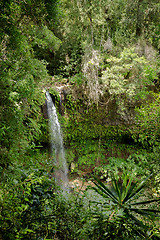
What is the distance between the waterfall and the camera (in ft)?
19.2

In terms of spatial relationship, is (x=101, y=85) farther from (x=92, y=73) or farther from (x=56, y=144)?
(x=56, y=144)

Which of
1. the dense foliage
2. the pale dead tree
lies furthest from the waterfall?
the pale dead tree

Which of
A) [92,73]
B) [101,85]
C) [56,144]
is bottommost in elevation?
[56,144]

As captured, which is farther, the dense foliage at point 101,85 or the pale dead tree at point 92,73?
the pale dead tree at point 92,73

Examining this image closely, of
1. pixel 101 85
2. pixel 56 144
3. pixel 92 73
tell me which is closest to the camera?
pixel 92 73

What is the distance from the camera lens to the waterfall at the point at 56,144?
587 centimetres

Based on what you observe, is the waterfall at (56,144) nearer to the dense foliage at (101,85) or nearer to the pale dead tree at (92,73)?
the dense foliage at (101,85)

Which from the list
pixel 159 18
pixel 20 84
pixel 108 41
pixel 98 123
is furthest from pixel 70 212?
pixel 159 18

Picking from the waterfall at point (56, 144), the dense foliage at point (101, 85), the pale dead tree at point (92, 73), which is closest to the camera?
the dense foliage at point (101, 85)

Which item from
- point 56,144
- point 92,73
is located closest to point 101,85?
point 92,73

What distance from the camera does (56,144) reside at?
6.38 metres

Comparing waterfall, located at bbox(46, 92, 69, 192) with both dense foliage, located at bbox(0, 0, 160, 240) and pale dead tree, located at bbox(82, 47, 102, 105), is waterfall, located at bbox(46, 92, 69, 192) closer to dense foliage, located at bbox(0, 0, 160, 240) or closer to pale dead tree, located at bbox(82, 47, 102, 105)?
dense foliage, located at bbox(0, 0, 160, 240)

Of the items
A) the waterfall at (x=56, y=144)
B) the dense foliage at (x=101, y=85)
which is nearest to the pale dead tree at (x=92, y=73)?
the dense foliage at (x=101, y=85)

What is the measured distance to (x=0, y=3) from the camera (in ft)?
7.29
